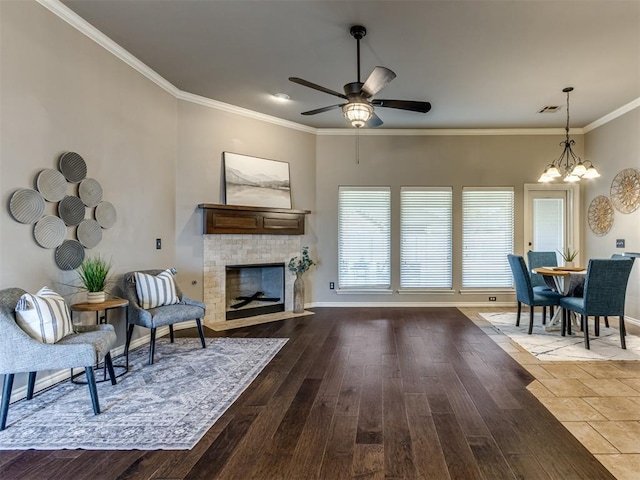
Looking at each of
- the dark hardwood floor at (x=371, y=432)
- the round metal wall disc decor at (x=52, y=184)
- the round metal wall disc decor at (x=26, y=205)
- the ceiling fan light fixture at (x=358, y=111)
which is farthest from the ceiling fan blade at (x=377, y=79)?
the round metal wall disc decor at (x=26, y=205)

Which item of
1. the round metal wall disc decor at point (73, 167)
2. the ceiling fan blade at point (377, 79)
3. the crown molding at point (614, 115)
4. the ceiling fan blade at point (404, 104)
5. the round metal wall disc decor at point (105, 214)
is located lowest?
the round metal wall disc decor at point (105, 214)

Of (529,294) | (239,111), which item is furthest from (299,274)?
(529,294)

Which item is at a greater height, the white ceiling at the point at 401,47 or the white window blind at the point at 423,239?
the white ceiling at the point at 401,47

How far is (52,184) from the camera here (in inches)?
114

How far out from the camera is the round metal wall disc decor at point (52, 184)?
2.82m

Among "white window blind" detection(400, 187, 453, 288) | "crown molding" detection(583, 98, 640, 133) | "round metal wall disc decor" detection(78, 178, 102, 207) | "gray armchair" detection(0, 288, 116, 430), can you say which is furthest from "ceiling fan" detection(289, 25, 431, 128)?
"crown molding" detection(583, 98, 640, 133)

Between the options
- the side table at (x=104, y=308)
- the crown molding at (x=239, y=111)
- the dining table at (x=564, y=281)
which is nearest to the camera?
the side table at (x=104, y=308)

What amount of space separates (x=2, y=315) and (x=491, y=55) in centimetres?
476

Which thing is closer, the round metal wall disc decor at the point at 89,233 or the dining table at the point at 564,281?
the round metal wall disc decor at the point at 89,233

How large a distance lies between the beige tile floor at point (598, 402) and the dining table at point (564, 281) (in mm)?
1084

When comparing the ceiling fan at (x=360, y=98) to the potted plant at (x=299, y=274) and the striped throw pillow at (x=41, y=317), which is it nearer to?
the striped throw pillow at (x=41, y=317)

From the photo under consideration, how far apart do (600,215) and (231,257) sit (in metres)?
5.90

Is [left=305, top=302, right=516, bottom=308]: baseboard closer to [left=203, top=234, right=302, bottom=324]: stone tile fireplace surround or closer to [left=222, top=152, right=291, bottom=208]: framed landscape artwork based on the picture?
[left=203, top=234, right=302, bottom=324]: stone tile fireplace surround

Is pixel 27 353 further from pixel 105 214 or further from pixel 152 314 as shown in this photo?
pixel 105 214
